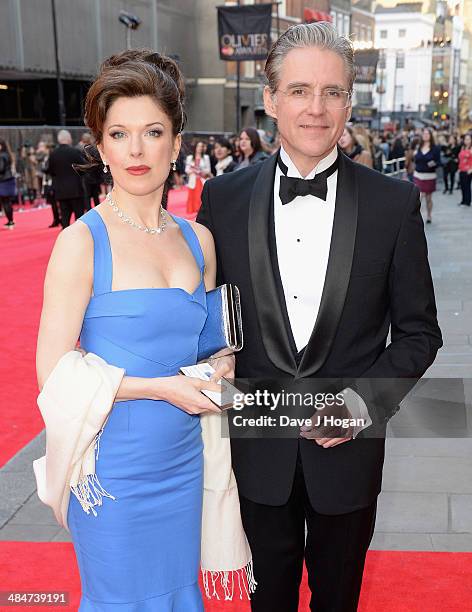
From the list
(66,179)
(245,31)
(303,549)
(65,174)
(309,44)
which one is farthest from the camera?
(245,31)

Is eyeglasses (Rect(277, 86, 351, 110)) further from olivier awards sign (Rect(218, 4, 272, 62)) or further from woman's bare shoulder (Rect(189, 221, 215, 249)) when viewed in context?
olivier awards sign (Rect(218, 4, 272, 62))

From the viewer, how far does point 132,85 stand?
181cm

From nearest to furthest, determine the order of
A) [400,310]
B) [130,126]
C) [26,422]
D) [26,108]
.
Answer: [130,126]
[400,310]
[26,422]
[26,108]

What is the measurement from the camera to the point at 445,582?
2.90 metres

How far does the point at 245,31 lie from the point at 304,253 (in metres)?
18.1

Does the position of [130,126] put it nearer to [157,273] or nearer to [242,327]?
[157,273]

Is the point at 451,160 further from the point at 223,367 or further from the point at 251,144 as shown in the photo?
the point at 223,367

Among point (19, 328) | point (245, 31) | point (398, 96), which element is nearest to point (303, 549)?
point (19, 328)

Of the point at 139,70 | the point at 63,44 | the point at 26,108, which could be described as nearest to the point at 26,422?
the point at 139,70

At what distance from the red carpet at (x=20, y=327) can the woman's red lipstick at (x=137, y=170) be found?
2742mm

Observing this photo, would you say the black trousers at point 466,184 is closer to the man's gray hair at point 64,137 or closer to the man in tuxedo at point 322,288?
the man's gray hair at point 64,137

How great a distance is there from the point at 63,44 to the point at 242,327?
2734 cm

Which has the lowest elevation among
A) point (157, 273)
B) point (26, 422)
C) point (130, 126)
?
point (26, 422)

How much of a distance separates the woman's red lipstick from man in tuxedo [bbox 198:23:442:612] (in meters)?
0.32
